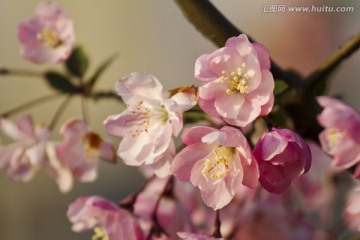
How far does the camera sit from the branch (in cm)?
43

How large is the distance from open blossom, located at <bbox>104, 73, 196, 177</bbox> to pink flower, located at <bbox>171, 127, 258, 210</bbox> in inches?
0.4

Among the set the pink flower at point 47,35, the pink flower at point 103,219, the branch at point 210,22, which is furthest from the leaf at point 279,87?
the pink flower at point 47,35

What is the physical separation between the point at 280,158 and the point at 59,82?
0.98 feet

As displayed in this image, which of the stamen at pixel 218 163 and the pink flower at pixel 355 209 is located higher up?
the stamen at pixel 218 163

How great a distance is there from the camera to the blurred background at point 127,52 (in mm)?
613

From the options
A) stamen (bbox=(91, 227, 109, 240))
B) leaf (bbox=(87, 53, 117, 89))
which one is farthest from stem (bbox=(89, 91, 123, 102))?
stamen (bbox=(91, 227, 109, 240))

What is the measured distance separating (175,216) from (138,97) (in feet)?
0.58

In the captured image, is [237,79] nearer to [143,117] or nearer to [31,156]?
[143,117]

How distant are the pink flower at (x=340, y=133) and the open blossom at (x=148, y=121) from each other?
0.12 metres

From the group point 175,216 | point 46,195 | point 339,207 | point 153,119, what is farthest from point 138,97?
point 46,195

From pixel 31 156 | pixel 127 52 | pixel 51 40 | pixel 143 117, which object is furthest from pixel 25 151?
pixel 127 52

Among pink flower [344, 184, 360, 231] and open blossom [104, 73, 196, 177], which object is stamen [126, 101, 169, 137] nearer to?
open blossom [104, 73, 196, 177]

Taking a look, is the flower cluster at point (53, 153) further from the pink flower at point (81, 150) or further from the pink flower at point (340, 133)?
the pink flower at point (340, 133)

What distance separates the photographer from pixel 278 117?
45cm
